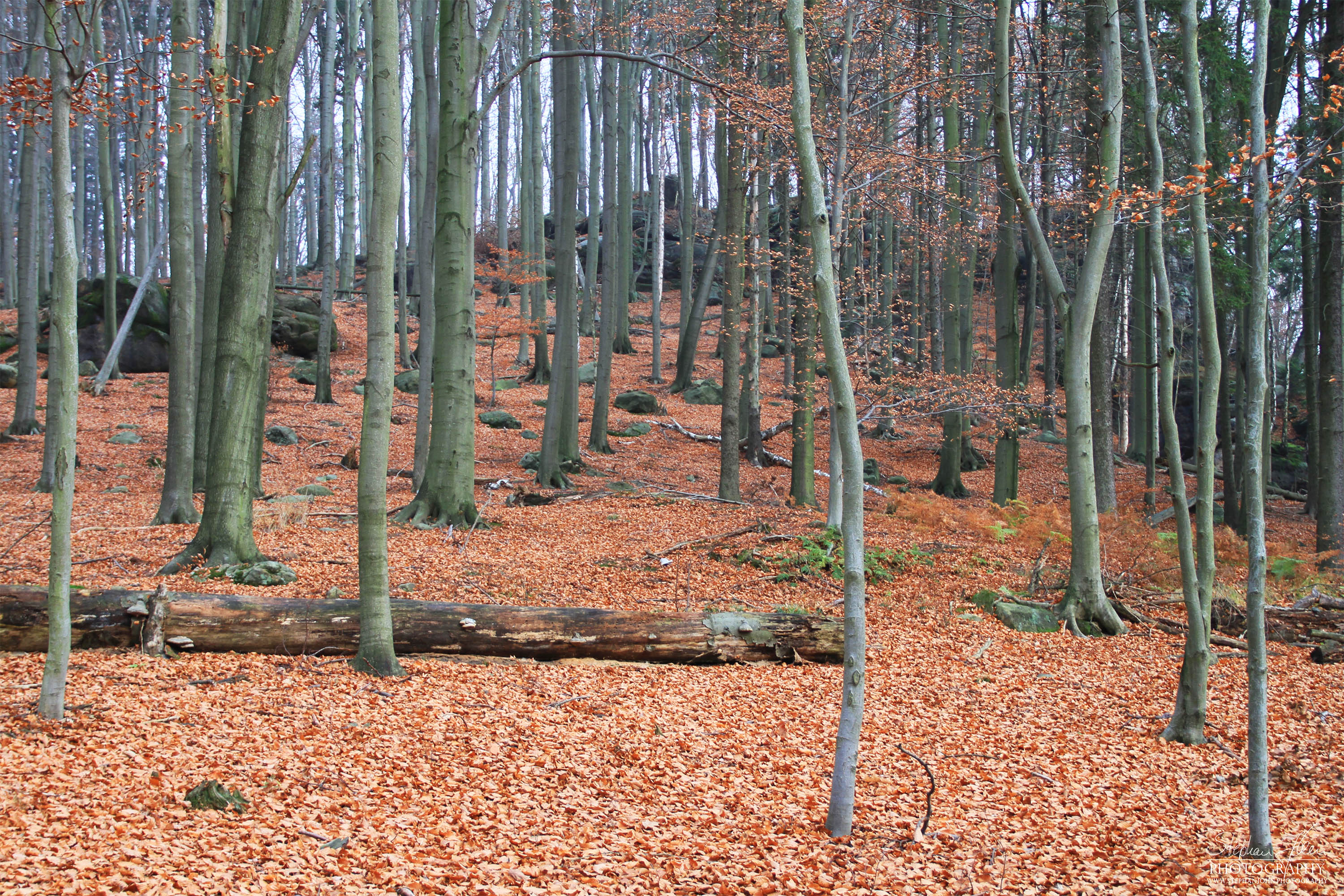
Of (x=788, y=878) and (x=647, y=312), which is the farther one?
(x=647, y=312)

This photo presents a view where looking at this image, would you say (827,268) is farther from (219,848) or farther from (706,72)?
(706,72)

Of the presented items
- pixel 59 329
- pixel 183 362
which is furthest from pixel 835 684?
pixel 183 362

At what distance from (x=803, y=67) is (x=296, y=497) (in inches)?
376

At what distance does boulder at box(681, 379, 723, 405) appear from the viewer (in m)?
22.0

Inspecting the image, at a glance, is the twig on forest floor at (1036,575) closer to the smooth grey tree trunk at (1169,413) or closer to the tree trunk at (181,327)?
the smooth grey tree trunk at (1169,413)

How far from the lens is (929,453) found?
1919 centimetres

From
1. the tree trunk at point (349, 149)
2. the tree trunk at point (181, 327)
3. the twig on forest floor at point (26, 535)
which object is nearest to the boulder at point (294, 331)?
the tree trunk at point (349, 149)

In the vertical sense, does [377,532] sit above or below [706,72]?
below

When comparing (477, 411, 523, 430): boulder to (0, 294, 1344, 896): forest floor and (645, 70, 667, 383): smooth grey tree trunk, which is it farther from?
(0, 294, 1344, 896): forest floor

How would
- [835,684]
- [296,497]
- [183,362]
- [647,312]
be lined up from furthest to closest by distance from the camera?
[647,312]
[296,497]
[183,362]
[835,684]

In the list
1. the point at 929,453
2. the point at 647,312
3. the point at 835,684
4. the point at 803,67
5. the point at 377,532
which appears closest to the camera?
the point at 803,67

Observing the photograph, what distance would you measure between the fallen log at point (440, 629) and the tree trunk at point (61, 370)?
1.16 meters

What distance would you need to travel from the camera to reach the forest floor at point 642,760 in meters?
3.09

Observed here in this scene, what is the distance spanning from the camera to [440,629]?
5.39 m
